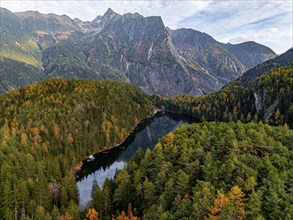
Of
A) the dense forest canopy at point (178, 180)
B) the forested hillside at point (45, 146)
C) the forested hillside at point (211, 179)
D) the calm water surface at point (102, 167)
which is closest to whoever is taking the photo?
the forested hillside at point (211, 179)

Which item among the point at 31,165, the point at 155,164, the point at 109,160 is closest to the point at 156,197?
the point at 155,164

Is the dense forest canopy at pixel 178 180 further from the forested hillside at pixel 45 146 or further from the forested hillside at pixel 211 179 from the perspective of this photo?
the forested hillside at pixel 45 146

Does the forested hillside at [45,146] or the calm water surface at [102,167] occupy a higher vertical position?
the forested hillside at [45,146]

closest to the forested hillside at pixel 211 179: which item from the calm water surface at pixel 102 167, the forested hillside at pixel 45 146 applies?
the forested hillside at pixel 45 146

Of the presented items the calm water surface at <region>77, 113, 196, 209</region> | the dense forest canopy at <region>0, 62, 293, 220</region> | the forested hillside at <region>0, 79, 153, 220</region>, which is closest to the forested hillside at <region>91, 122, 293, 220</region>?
the dense forest canopy at <region>0, 62, 293, 220</region>

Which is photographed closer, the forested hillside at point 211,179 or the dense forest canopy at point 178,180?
the forested hillside at point 211,179

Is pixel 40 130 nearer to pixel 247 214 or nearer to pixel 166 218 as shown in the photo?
pixel 166 218

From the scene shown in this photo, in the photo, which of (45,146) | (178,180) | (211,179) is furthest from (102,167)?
(211,179)

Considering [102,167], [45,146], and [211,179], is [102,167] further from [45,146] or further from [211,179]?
[211,179]
